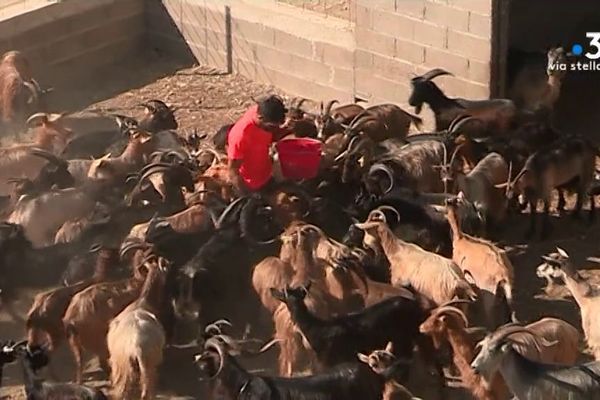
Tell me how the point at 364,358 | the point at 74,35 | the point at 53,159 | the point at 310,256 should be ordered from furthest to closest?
the point at 74,35, the point at 53,159, the point at 310,256, the point at 364,358

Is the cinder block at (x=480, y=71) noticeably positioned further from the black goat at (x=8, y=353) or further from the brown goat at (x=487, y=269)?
the black goat at (x=8, y=353)

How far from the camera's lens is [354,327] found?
909cm

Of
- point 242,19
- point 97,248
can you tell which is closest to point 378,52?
point 242,19

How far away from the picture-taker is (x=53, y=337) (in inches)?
376

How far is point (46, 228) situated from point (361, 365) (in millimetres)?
3459

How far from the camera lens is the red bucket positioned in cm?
1138

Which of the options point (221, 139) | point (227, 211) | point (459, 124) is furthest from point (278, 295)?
point (459, 124)

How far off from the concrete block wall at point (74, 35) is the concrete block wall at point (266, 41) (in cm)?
29

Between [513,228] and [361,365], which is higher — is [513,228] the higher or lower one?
the lower one

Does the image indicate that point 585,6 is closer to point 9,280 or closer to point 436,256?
point 436,256

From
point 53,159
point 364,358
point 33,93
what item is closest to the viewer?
point 364,358

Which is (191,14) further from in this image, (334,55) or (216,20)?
(334,55)

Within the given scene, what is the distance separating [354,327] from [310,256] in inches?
37.8

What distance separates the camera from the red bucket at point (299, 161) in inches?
448
